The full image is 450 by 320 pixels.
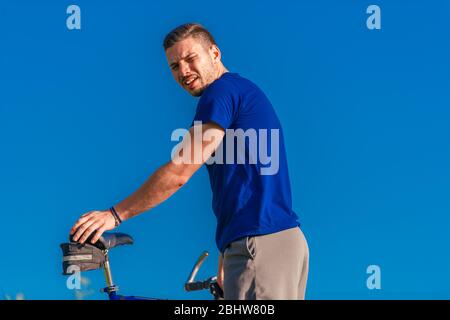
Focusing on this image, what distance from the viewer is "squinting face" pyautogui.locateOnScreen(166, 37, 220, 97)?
14.1ft

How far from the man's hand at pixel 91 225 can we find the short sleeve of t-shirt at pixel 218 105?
66 centimetres

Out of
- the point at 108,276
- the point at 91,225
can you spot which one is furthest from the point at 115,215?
the point at 108,276

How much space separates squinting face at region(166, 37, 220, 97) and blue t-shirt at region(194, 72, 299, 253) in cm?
21

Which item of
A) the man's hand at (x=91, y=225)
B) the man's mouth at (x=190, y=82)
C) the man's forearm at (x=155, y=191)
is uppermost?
the man's mouth at (x=190, y=82)

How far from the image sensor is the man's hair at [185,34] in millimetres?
4316

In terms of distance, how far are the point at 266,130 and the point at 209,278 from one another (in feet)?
5.60

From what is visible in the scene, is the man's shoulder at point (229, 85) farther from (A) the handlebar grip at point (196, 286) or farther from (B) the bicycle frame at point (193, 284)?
(A) the handlebar grip at point (196, 286)

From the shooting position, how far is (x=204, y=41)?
437cm

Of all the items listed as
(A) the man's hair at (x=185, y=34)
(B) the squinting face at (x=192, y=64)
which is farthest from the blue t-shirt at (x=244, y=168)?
(A) the man's hair at (x=185, y=34)

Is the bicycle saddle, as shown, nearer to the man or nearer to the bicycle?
the bicycle
